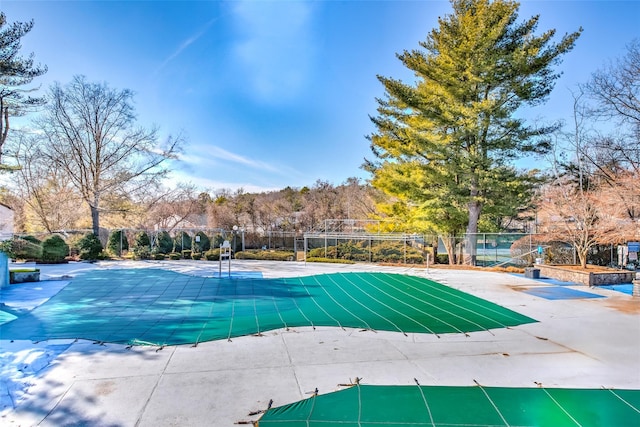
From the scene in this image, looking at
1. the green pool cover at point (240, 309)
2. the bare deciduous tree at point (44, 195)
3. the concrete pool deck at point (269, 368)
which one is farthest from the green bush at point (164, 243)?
the concrete pool deck at point (269, 368)

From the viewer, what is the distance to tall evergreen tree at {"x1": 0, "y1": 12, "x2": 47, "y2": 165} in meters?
11.5

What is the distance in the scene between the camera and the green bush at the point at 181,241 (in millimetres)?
20969

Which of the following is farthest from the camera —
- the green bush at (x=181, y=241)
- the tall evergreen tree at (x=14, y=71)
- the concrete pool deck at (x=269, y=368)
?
the green bush at (x=181, y=241)

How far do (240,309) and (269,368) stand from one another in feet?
10.9

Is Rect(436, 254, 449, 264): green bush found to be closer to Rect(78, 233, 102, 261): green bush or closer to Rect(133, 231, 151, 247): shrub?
Rect(133, 231, 151, 247): shrub

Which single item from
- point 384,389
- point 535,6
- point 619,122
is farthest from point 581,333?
point 535,6

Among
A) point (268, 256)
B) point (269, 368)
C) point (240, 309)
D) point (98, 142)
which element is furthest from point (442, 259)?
point (98, 142)

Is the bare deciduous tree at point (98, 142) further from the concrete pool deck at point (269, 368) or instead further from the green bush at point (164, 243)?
the concrete pool deck at point (269, 368)

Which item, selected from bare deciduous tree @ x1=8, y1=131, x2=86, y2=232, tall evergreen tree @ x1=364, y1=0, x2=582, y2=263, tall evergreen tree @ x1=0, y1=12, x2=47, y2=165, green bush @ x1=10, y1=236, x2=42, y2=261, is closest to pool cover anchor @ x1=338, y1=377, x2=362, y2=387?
tall evergreen tree @ x1=364, y1=0, x2=582, y2=263

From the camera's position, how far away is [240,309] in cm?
784

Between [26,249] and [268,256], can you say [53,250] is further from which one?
[268,256]

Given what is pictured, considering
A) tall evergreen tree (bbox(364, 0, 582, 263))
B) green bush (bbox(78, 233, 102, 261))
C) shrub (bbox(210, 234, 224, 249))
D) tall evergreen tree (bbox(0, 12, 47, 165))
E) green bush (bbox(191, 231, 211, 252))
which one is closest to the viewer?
tall evergreen tree (bbox(0, 12, 47, 165))

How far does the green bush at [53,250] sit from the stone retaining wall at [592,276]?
1990cm

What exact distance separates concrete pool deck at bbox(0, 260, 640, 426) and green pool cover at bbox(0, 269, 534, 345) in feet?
1.45
